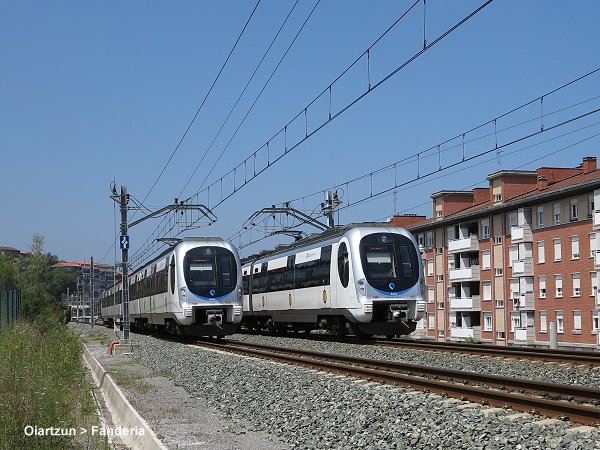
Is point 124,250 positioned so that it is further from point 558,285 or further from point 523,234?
point 523,234

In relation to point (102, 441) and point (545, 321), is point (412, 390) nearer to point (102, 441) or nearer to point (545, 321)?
point (102, 441)

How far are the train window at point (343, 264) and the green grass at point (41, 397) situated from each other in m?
9.04

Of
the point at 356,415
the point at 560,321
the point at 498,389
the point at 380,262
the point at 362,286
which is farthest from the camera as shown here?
the point at 560,321

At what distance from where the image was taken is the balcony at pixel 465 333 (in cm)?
6419

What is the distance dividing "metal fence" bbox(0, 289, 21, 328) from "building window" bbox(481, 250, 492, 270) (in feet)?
130

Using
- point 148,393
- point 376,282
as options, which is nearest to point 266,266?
point 376,282

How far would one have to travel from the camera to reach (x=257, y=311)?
39.8 m

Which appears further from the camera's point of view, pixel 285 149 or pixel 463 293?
pixel 463 293

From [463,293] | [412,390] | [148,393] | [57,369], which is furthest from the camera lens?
[463,293]

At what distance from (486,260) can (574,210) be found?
37.8 feet

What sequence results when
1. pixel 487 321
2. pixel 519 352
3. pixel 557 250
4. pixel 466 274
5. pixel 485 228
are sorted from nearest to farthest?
pixel 519 352, pixel 557 250, pixel 487 321, pixel 485 228, pixel 466 274

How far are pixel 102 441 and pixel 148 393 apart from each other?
4015 millimetres

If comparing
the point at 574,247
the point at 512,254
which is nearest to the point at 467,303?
the point at 512,254

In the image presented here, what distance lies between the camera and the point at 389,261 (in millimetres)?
26719
